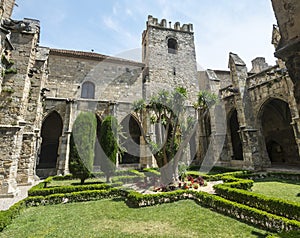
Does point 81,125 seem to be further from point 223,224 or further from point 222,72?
point 222,72

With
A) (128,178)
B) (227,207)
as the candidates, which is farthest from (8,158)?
(227,207)

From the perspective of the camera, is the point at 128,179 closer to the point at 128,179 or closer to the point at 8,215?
the point at 128,179

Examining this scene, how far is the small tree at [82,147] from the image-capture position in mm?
8828

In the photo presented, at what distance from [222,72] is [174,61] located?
790 cm

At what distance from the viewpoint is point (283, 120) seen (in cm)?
1529

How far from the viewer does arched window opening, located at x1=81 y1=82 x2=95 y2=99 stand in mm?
16484

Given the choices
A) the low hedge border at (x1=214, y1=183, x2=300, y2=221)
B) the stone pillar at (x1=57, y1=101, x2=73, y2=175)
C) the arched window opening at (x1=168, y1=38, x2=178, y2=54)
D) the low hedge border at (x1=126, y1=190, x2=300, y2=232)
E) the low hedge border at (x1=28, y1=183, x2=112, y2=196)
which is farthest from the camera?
the arched window opening at (x1=168, y1=38, x2=178, y2=54)

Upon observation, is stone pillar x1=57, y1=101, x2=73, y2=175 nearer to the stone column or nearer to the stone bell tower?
the stone column

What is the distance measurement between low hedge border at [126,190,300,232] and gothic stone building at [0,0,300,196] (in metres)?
5.84

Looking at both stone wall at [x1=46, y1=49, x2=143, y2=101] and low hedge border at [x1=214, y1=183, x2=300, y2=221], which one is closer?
low hedge border at [x1=214, y1=183, x2=300, y2=221]

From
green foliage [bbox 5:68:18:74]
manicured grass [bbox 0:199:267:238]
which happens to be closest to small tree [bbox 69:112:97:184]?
manicured grass [bbox 0:199:267:238]

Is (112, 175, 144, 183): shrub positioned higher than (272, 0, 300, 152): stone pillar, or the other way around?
(272, 0, 300, 152): stone pillar

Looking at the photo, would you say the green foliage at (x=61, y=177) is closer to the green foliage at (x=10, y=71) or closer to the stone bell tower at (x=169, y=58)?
the green foliage at (x=10, y=71)

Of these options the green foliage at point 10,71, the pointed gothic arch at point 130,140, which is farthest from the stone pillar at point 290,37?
the pointed gothic arch at point 130,140
